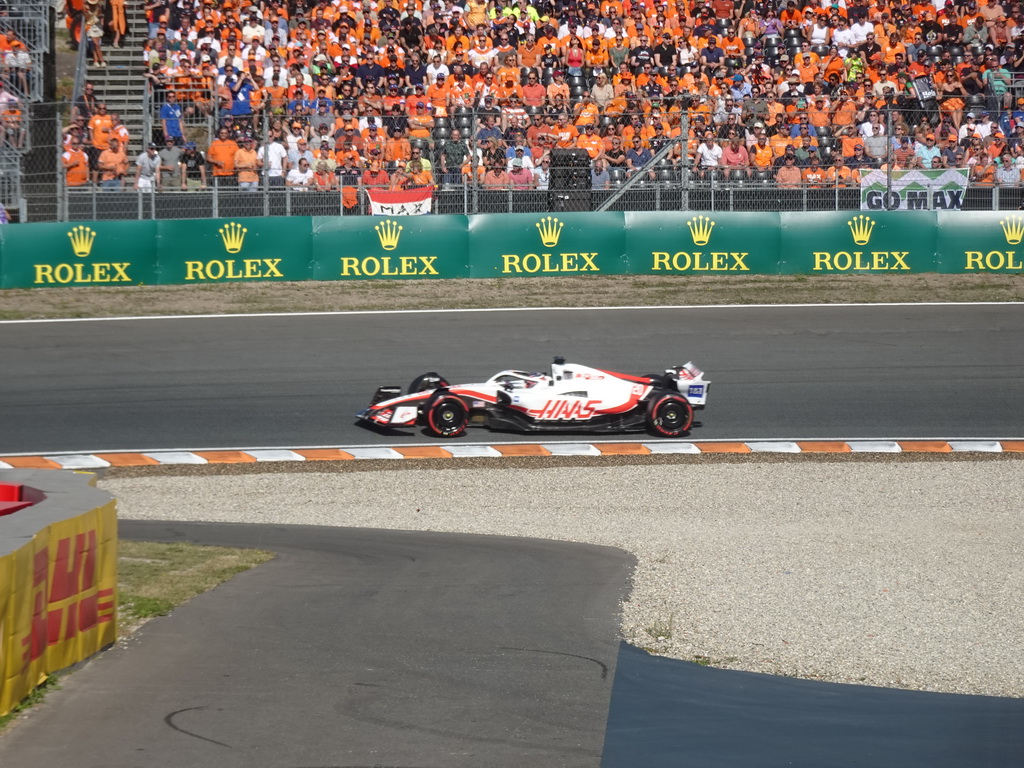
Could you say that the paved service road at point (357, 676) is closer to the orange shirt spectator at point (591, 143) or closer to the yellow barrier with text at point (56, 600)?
the yellow barrier with text at point (56, 600)

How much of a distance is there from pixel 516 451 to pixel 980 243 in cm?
1123

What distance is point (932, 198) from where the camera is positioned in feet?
70.7

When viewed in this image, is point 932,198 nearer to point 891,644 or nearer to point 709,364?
point 709,364

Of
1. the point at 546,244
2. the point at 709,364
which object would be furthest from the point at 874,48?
the point at 709,364

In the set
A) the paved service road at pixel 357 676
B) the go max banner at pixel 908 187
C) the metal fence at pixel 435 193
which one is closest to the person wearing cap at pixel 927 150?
the go max banner at pixel 908 187

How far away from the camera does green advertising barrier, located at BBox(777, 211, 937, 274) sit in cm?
2144

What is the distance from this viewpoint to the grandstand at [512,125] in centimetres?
2075

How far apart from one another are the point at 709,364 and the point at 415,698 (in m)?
11.6

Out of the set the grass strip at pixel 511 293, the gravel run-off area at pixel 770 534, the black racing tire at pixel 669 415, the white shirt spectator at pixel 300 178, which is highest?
the white shirt spectator at pixel 300 178

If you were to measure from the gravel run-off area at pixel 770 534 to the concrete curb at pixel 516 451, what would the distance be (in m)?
0.44

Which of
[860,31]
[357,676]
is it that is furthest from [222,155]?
[357,676]

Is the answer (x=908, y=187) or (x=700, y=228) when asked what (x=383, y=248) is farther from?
(x=908, y=187)

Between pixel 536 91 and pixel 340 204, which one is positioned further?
pixel 536 91

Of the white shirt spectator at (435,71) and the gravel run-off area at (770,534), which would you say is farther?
the white shirt spectator at (435,71)
